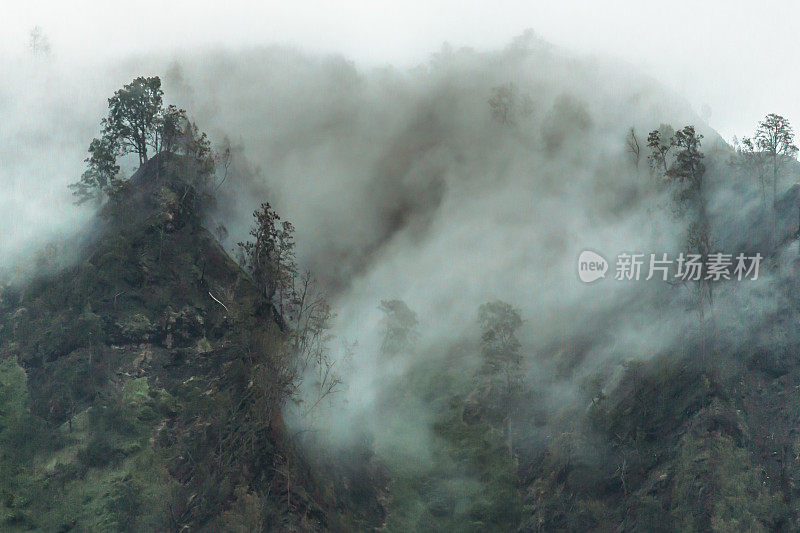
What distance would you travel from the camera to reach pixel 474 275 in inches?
5925

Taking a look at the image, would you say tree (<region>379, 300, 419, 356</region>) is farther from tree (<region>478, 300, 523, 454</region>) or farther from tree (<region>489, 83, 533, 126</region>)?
tree (<region>489, 83, 533, 126</region>)

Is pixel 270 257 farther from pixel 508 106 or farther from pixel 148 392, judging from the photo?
pixel 508 106

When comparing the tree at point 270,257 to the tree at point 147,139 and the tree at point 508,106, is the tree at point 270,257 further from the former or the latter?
the tree at point 508,106

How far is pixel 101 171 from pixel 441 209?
3890 inches

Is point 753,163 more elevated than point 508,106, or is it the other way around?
point 508,106

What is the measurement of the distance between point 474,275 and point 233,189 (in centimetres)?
6094

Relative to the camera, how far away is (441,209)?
179 metres

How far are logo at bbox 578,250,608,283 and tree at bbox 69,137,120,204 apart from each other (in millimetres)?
84837

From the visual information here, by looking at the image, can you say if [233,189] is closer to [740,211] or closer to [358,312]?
[358,312]

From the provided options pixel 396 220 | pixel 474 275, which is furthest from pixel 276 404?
pixel 396 220

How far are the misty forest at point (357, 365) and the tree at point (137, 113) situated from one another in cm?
41

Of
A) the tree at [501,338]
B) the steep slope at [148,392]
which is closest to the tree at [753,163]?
the tree at [501,338]

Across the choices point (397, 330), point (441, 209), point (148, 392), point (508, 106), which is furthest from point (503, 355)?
point (508, 106)

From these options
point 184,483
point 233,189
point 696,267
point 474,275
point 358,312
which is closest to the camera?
point 184,483
